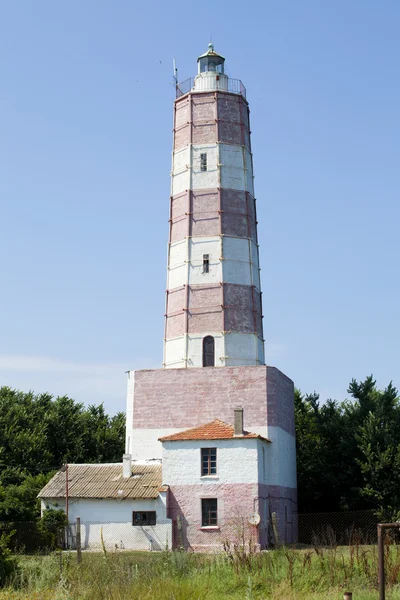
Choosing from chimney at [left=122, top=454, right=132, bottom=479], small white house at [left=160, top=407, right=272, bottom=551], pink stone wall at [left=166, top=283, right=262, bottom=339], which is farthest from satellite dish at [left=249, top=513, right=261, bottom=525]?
pink stone wall at [left=166, top=283, right=262, bottom=339]

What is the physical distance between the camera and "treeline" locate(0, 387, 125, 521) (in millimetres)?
40906

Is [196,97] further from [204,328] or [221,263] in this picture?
[204,328]

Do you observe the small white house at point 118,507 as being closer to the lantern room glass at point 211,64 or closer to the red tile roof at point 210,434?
the red tile roof at point 210,434

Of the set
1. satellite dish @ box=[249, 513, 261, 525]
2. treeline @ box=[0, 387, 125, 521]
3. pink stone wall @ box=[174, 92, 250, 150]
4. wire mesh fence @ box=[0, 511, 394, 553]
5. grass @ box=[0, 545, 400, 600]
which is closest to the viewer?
grass @ box=[0, 545, 400, 600]

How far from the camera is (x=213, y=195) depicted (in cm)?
3681

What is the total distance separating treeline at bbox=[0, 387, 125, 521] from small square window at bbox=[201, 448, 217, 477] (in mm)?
8727

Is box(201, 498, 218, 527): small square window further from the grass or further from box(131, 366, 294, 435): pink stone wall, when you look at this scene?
the grass

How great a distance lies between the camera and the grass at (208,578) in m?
13.7

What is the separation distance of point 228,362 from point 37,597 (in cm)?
2173

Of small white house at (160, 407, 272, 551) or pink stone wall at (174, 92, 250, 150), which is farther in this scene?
pink stone wall at (174, 92, 250, 150)

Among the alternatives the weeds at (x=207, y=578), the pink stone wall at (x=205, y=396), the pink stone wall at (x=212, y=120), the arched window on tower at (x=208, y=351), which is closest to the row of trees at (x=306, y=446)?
the pink stone wall at (x=205, y=396)

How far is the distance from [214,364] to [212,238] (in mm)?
5467

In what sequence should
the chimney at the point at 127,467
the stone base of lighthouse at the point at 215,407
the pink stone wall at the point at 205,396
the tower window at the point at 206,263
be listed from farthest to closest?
the tower window at the point at 206,263 < the pink stone wall at the point at 205,396 < the stone base of lighthouse at the point at 215,407 < the chimney at the point at 127,467

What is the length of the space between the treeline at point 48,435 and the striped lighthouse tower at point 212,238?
9581 millimetres
